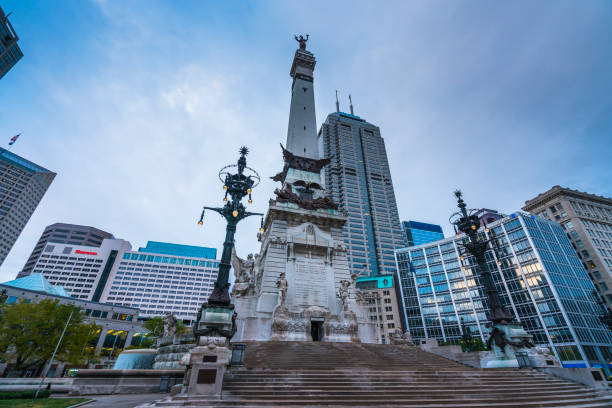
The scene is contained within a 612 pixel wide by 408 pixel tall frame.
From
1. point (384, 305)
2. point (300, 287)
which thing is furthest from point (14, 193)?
point (300, 287)

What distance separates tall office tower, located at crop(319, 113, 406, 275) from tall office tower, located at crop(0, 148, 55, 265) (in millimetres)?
122811

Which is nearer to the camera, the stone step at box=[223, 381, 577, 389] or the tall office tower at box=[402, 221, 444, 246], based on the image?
the stone step at box=[223, 381, 577, 389]

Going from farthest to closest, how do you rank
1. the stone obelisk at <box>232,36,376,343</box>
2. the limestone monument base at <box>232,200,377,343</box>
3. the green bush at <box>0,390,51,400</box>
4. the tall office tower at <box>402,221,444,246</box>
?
the tall office tower at <box>402,221,444,246</box>, the stone obelisk at <box>232,36,376,343</box>, the limestone monument base at <box>232,200,377,343</box>, the green bush at <box>0,390,51,400</box>

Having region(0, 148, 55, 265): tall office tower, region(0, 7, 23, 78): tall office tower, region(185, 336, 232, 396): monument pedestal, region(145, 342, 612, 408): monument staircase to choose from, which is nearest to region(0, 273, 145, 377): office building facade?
region(0, 7, 23, 78): tall office tower

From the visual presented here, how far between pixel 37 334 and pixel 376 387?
27.7 meters

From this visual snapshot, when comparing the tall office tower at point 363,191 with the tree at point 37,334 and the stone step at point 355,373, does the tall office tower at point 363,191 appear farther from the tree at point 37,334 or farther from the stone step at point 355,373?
the stone step at point 355,373

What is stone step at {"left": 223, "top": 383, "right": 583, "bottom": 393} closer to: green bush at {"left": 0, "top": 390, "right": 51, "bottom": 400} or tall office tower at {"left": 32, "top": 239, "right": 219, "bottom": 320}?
green bush at {"left": 0, "top": 390, "right": 51, "bottom": 400}

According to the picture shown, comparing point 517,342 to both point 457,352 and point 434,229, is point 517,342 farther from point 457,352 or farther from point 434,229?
point 434,229

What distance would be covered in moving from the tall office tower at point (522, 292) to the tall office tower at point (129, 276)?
282ft

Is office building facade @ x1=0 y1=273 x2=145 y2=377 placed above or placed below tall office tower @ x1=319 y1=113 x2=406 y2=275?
below

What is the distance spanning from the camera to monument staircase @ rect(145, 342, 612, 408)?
8711 mm

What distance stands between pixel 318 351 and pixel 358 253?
8324 centimetres

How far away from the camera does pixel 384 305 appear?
77.9 meters

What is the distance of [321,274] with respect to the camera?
23297 millimetres
